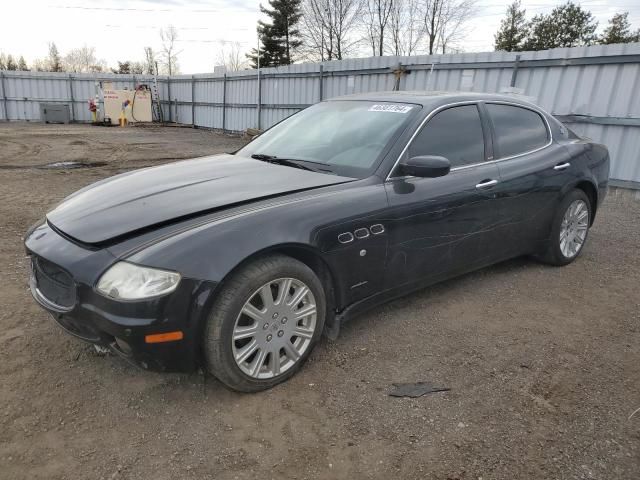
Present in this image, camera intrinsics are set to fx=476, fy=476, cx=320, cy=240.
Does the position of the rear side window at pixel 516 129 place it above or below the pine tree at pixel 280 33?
below

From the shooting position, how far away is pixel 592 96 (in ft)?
26.8

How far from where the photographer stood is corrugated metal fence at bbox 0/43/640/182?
7863 mm

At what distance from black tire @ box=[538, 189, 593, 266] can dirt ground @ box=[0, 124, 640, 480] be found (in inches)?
26.1

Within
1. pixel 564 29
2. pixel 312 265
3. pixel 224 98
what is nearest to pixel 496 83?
pixel 312 265

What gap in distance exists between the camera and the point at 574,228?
14.9 ft

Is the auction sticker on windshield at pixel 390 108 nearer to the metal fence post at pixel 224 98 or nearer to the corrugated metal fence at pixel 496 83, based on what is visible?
the corrugated metal fence at pixel 496 83

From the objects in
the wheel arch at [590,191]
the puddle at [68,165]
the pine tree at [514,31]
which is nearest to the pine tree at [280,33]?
the pine tree at [514,31]

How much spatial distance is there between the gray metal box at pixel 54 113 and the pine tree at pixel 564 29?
3073 cm

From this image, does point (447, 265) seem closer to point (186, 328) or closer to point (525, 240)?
point (525, 240)

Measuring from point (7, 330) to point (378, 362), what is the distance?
2395 millimetres

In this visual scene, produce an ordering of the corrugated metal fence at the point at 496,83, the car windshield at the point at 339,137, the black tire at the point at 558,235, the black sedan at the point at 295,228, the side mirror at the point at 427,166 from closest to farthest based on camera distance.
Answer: the black sedan at the point at 295,228 < the side mirror at the point at 427,166 < the car windshield at the point at 339,137 < the black tire at the point at 558,235 < the corrugated metal fence at the point at 496,83

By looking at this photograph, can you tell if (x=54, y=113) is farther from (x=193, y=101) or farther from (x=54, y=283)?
(x=54, y=283)

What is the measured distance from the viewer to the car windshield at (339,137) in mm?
3152

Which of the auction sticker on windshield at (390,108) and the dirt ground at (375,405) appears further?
the auction sticker on windshield at (390,108)
